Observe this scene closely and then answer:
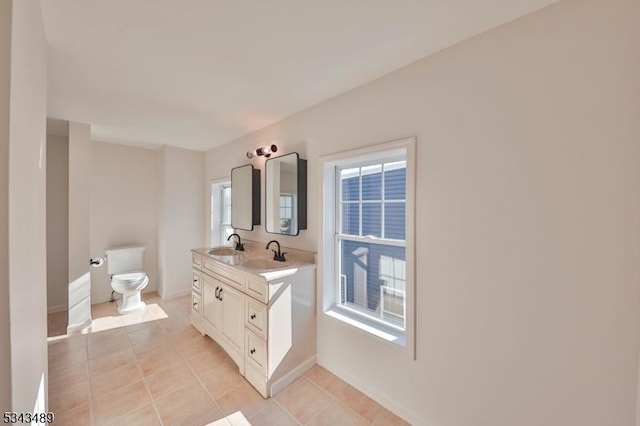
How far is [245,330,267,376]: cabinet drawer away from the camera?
1.94m

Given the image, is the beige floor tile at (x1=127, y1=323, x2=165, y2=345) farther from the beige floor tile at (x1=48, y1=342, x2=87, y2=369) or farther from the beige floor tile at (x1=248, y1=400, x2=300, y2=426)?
the beige floor tile at (x1=248, y1=400, x2=300, y2=426)

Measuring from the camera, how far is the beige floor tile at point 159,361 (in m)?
2.20

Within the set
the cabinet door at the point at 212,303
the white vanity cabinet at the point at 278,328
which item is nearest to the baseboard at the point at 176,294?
the cabinet door at the point at 212,303

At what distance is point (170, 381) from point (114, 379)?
1.52 ft

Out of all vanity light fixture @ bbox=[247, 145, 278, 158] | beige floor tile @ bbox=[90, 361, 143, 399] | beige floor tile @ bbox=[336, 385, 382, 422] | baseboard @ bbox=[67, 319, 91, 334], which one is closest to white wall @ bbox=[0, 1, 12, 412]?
beige floor tile @ bbox=[90, 361, 143, 399]

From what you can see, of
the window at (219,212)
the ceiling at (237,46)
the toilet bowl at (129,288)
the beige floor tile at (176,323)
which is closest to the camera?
the ceiling at (237,46)

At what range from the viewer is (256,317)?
79.7 inches

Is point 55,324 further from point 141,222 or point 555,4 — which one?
point 555,4

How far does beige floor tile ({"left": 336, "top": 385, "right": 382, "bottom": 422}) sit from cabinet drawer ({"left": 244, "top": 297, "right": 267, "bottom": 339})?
0.74 metres

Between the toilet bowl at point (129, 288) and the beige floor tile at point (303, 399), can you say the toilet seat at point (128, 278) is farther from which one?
the beige floor tile at point (303, 399)

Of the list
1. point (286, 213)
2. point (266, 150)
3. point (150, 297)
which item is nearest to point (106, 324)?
point (150, 297)

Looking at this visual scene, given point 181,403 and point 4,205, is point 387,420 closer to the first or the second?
point 181,403

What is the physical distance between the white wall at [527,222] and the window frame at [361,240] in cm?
7

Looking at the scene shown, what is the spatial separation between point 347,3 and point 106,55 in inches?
59.9
